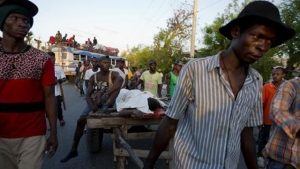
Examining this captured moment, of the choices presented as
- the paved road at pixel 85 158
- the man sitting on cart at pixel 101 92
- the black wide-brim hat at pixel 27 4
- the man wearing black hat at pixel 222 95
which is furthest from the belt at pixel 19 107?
the man sitting on cart at pixel 101 92

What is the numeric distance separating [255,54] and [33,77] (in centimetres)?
206

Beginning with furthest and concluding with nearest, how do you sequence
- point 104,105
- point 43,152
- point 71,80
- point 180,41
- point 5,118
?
1. point 71,80
2. point 180,41
3. point 104,105
4. point 43,152
5. point 5,118

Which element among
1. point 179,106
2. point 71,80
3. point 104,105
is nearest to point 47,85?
point 179,106

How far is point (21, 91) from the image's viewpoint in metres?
3.47

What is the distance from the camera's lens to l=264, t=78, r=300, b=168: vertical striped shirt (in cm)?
282

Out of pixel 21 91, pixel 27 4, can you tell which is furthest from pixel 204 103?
pixel 27 4

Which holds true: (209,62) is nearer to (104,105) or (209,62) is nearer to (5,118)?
(5,118)

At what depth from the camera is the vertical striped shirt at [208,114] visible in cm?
224

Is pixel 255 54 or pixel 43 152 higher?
pixel 255 54

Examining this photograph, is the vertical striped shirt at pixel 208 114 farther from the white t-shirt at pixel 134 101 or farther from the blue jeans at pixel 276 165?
the white t-shirt at pixel 134 101

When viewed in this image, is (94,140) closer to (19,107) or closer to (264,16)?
(19,107)

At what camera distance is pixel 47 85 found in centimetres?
362

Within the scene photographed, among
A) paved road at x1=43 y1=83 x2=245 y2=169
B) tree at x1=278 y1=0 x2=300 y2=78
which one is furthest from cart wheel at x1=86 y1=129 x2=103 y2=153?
tree at x1=278 y1=0 x2=300 y2=78

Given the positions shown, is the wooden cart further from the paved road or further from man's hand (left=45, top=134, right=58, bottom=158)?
man's hand (left=45, top=134, right=58, bottom=158)
